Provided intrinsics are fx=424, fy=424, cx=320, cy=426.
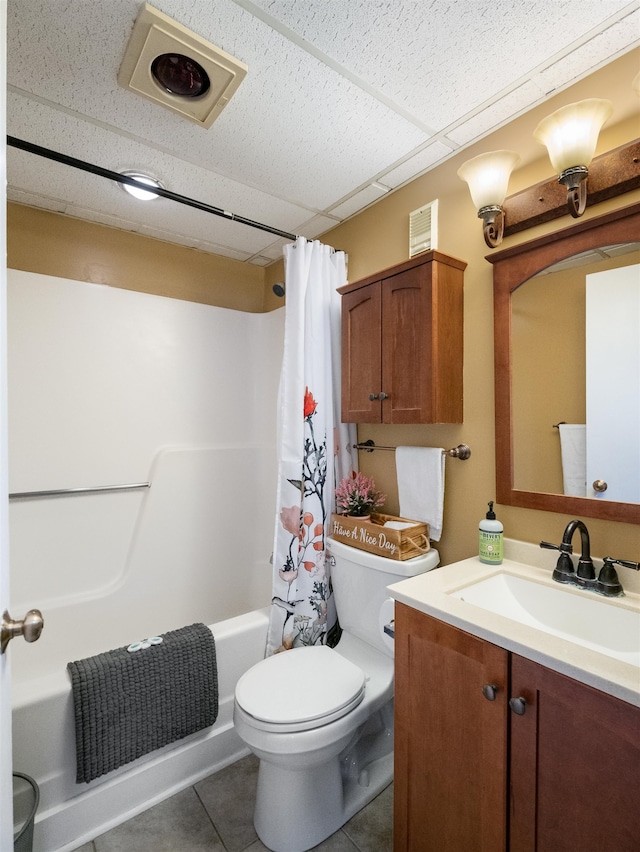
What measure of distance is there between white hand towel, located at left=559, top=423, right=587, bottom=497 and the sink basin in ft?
0.97

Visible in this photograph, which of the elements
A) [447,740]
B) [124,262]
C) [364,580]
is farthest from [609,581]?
[124,262]

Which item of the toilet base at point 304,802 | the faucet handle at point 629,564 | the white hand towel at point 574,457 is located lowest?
the toilet base at point 304,802

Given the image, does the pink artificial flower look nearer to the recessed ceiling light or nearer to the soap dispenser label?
the soap dispenser label

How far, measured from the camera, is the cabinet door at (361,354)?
1.72 meters

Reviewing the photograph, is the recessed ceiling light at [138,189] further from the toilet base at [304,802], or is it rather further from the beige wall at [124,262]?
the toilet base at [304,802]

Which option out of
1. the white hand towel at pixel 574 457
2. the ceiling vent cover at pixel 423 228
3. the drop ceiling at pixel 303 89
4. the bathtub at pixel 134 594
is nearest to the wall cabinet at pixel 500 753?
the white hand towel at pixel 574 457

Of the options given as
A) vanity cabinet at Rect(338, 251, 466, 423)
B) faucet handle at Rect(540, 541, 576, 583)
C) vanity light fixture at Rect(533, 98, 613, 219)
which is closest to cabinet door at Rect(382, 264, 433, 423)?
vanity cabinet at Rect(338, 251, 466, 423)

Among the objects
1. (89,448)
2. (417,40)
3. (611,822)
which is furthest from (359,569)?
(417,40)

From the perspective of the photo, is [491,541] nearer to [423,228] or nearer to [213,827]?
[423,228]

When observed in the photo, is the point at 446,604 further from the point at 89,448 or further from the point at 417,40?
the point at 89,448

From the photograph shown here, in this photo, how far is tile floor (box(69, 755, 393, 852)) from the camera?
1.35 meters

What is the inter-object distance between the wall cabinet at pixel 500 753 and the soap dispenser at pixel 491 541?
15.8 inches

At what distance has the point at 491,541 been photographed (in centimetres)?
139

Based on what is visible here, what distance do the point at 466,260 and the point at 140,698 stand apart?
1.94m
